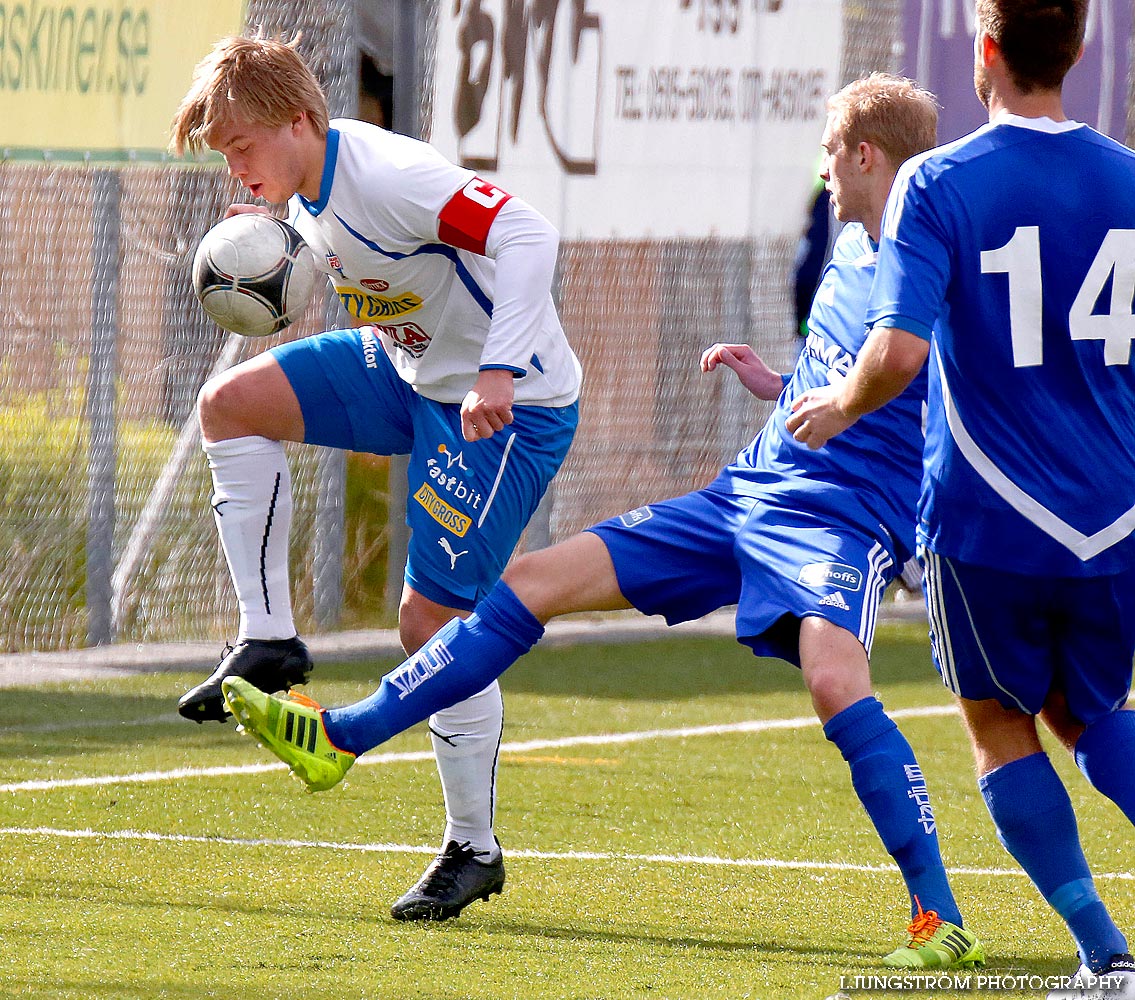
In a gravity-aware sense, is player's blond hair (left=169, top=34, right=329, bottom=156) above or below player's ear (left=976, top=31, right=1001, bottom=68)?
below

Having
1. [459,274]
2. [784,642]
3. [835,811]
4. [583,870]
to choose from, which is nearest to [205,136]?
[459,274]

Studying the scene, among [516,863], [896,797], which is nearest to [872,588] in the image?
[896,797]

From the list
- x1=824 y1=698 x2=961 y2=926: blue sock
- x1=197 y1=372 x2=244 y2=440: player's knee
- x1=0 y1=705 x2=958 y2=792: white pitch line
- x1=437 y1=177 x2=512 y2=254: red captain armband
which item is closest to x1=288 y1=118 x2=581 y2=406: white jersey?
x1=437 y1=177 x2=512 y2=254: red captain armband

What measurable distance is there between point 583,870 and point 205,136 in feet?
6.47

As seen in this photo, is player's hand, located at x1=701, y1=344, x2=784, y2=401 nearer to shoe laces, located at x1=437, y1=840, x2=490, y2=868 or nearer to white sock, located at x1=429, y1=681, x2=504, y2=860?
white sock, located at x1=429, y1=681, x2=504, y2=860

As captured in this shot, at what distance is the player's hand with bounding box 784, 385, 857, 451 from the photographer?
3562 mm

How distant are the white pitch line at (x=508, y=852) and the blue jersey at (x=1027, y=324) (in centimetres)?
182

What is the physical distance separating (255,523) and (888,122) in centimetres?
176

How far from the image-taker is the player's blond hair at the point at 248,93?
4.45 meters

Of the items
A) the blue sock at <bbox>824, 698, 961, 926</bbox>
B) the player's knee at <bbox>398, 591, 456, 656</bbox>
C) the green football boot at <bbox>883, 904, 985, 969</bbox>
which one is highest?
the player's knee at <bbox>398, 591, 456, 656</bbox>

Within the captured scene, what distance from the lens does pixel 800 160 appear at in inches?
431

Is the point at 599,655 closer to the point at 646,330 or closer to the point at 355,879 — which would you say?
the point at 646,330

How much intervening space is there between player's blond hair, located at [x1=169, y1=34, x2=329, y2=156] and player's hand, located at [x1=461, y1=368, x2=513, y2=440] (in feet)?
2.42

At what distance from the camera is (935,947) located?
13.1ft
